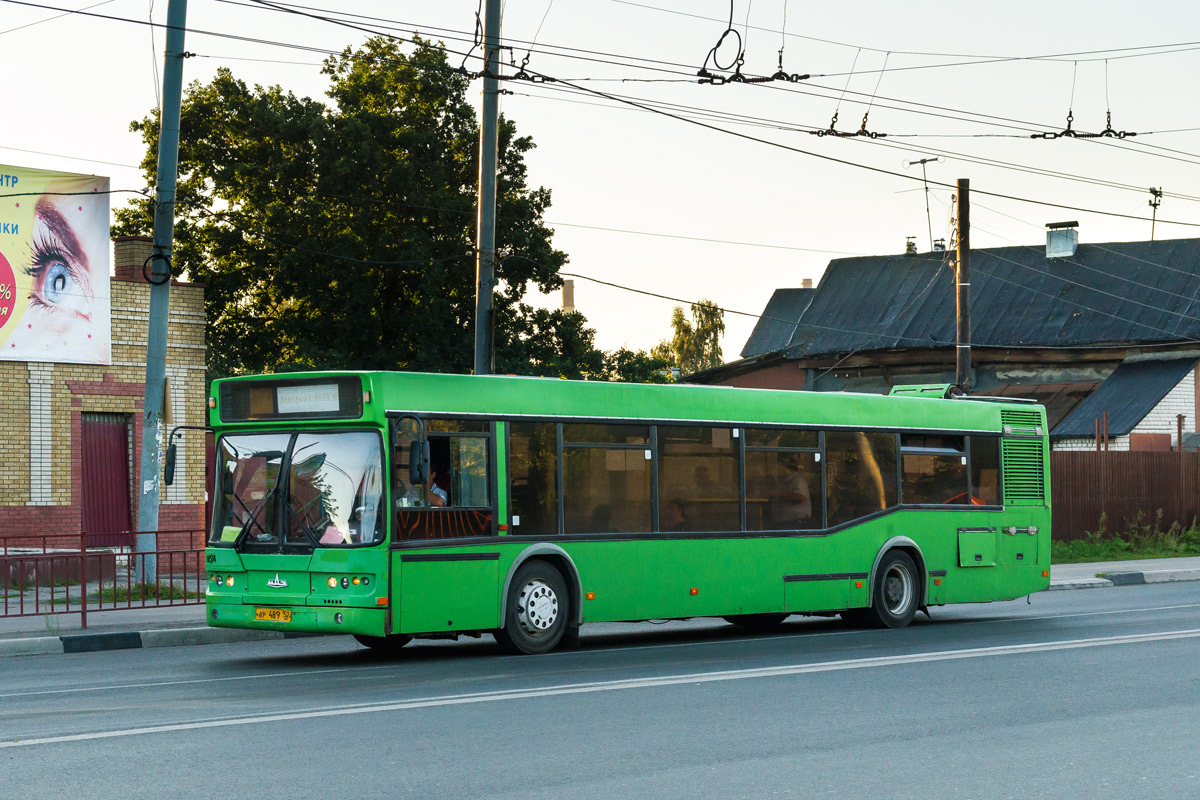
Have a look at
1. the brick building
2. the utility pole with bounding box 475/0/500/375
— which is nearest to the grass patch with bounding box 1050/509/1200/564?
the utility pole with bounding box 475/0/500/375

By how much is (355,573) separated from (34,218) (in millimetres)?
13633

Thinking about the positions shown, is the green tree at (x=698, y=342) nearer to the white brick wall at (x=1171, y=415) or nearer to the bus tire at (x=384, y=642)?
the white brick wall at (x=1171, y=415)

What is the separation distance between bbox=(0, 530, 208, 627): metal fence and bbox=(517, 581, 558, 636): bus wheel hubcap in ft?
15.8

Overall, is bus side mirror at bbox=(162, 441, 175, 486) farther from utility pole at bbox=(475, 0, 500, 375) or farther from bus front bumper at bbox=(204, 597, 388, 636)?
utility pole at bbox=(475, 0, 500, 375)

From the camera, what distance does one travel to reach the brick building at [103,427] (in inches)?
930

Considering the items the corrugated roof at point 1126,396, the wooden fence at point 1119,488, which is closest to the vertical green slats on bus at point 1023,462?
the wooden fence at point 1119,488

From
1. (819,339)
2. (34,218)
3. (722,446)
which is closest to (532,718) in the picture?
(722,446)

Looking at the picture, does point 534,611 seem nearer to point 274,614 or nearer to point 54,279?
point 274,614

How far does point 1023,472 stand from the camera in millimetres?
18250

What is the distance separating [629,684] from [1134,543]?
2466cm

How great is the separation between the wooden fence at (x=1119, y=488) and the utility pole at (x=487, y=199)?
16396 mm

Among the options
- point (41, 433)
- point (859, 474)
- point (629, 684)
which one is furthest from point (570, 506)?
point (41, 433)

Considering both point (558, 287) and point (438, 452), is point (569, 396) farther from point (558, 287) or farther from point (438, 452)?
point (558, 287)

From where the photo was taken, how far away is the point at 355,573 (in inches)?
493
